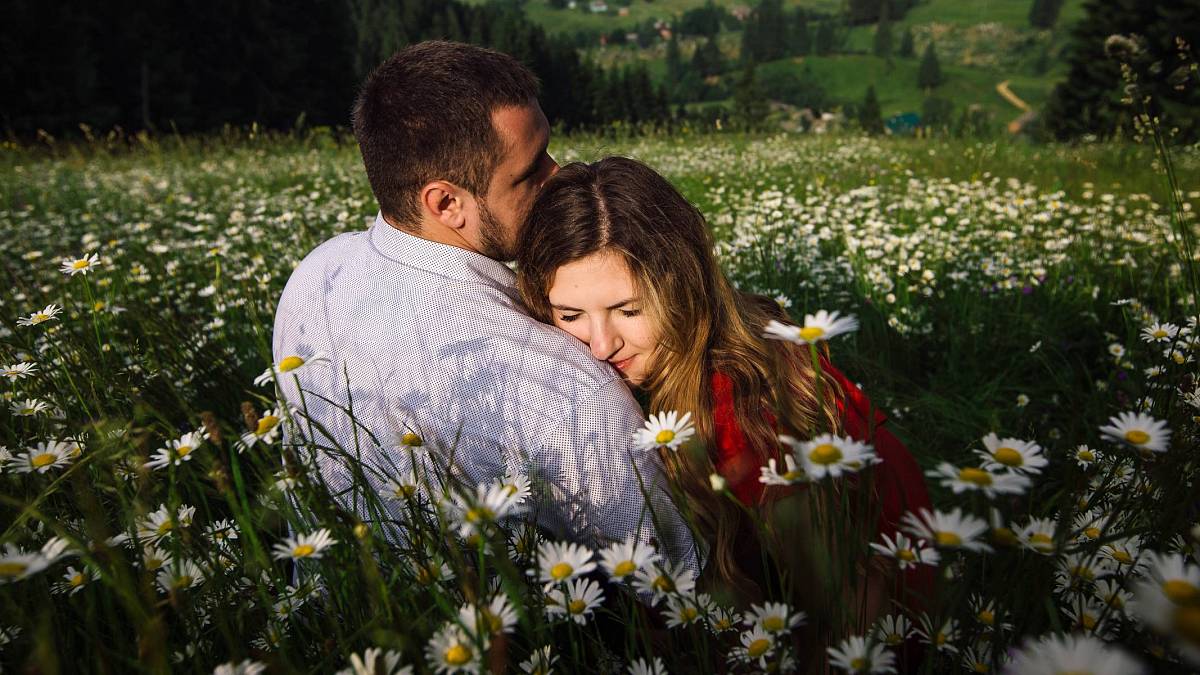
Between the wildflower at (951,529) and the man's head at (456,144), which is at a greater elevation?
the man's head at (456,144)

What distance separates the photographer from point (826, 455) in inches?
38.9

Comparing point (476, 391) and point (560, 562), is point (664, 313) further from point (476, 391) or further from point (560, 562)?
point (560, 562)

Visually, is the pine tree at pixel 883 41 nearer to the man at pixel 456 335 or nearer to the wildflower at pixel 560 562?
the man at pixel 456 335

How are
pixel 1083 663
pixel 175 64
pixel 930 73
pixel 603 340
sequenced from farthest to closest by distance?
pixel 930 73 < pixel 175 64 < pixel 603 340 < pixel 1083 663

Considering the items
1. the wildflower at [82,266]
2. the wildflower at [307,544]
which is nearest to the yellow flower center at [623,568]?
the wildflower at [307,544]

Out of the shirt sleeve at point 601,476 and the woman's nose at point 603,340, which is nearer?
the shirt sleeve at point 601,476

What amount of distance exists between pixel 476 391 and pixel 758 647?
79 centimetres

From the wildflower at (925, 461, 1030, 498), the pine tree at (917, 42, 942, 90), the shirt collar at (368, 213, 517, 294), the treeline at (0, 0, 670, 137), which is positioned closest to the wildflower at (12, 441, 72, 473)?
the shirt collar at (368, 213, 517, 294)

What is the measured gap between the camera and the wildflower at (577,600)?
3.65 ft

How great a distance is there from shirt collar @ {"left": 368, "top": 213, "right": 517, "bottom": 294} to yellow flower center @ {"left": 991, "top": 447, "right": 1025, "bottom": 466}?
3.99 ft

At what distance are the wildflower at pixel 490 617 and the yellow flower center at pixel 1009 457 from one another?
72cm

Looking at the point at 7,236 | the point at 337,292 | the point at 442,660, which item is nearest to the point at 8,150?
the point at 7,236

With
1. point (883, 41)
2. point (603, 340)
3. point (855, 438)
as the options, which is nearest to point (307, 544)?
point (603, 340)

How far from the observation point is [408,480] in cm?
149
